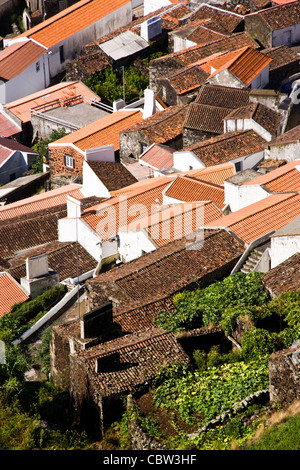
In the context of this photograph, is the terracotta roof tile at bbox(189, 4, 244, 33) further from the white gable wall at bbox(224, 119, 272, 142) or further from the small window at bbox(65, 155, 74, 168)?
the small window at bbox(65, 155, 74, 168)

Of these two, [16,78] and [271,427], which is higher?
[271,427]

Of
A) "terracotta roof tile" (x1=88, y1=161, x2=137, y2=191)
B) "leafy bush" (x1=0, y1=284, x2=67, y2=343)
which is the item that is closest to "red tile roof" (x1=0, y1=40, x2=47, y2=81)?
"terracotta roof tile" (x1=88, y1=161, x2=137, y2=191)

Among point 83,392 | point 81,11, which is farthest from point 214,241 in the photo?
point 81,11

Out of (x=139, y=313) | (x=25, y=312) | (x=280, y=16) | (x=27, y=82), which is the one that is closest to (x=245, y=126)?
(x=280, y=16)

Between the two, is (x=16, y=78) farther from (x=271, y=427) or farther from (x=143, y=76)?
(x=271, y=427)

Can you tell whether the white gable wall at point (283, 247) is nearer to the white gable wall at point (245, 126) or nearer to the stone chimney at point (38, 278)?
the stone chimney at point (38, 278)

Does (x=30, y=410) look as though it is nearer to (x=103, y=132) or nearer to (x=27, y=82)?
(x=103, y=132)
